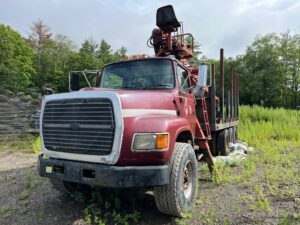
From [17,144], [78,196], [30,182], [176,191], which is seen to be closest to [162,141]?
[176,191]

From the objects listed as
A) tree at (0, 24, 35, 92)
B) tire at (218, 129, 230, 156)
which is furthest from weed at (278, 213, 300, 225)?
tree at (0, 24, 35, 92)

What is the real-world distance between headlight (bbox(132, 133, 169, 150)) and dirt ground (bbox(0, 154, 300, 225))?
3.67 feet

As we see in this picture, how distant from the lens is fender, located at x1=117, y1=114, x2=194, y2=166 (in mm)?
3609

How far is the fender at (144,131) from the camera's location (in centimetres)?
361

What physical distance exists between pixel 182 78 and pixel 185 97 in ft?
1.38

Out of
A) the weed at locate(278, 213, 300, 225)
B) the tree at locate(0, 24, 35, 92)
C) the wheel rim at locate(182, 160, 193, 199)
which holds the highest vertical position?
the tree at locate(0, 24, 35, 92)

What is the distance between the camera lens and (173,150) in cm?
403

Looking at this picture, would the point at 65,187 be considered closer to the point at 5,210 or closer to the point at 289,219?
the point at 5,210

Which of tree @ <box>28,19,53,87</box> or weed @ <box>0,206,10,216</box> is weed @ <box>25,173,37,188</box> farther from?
tree @ <box>28,19,53,87</box>

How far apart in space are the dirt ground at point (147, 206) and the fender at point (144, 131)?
0.97 m

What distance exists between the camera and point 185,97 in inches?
196

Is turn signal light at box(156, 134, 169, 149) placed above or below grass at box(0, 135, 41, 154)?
above

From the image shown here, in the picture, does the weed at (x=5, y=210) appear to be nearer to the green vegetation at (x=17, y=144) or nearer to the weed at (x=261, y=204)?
the weed at (x=261, y=204)

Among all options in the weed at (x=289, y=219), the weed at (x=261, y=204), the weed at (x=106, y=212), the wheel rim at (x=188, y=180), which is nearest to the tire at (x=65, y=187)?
the weed at (x=106, y=212)
